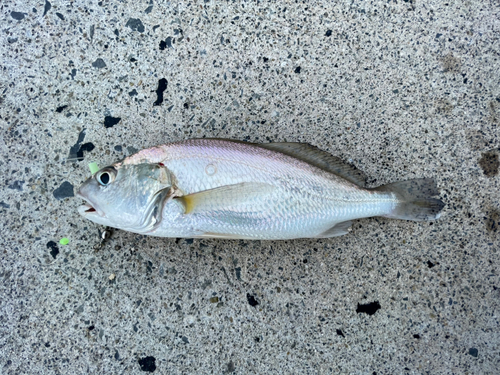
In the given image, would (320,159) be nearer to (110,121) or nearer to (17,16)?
(110,121)

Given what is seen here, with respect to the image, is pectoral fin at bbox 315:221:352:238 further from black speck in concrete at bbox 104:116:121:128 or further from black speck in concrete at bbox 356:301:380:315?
black speck in concrete at bbox 104:116:121:128

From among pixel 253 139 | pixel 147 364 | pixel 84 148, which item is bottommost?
pixel 147 364

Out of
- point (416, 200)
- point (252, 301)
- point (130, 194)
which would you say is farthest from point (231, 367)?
point (416, 200)

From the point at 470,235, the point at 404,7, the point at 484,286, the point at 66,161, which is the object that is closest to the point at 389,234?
the point at 470,235

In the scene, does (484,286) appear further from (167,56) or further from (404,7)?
(167,56)

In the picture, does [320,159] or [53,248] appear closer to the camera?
[320,159]

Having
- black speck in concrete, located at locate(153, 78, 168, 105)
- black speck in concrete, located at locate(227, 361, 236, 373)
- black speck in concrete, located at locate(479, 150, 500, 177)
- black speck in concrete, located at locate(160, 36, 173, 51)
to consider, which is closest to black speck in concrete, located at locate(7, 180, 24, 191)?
black speck in concrete, located at locate(153, 78, 168, 105)
